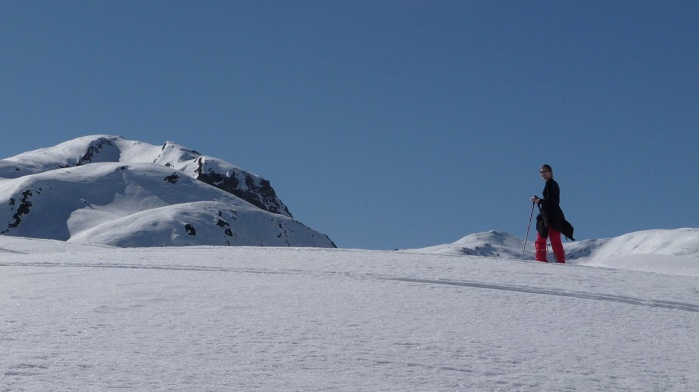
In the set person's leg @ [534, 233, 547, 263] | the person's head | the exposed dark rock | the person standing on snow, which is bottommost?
person's leg @ [534, 233, 547, 263]

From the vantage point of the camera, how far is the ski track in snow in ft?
20.8

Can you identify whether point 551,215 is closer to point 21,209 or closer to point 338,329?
point 338,329

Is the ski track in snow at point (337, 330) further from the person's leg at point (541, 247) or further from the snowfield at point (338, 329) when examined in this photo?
the person's leg at point (541, 247)

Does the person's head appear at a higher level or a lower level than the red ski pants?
higher

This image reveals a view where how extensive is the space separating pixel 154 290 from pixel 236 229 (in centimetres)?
17545

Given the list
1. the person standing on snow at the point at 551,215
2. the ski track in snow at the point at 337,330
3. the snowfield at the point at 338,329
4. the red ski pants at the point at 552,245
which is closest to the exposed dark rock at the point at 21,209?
the red ski pants at the point at 552,245

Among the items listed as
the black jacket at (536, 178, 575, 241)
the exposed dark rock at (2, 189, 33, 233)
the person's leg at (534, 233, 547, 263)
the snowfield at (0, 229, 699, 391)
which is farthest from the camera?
the exposed dark rock at (2, 189, 33, 233)

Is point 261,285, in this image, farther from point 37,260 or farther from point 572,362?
point 37,260

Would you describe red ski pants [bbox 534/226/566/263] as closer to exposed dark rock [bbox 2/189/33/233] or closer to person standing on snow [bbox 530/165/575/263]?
person standing on snow [bbox 530/165/575/263]

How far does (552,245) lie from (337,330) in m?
10.9

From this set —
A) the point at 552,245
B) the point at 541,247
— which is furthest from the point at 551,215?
the point at 541,247

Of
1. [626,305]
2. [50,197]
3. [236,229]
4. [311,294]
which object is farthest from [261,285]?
[50,197]

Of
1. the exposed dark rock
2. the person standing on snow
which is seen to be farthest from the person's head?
the exposed dark rock

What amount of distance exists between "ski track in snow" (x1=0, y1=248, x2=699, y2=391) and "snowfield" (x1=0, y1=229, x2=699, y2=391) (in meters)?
0.02
